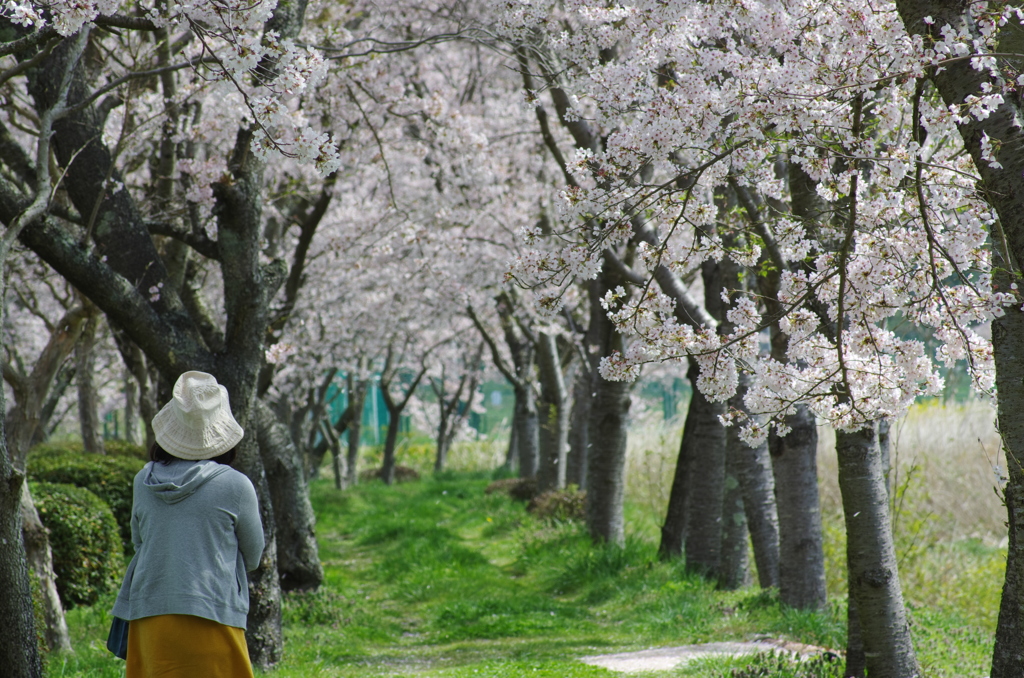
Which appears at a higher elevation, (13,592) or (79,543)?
(13,592)

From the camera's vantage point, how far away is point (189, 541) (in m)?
3.33

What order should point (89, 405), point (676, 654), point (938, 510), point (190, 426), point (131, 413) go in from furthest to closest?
1. point (131, 413)
2. point (89, 405)
3. point (938, 510)
4. point (676, 654)
5. point (190, 426)

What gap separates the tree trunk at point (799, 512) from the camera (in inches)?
243

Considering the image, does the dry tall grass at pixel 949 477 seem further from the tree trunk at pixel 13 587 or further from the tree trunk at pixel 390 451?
the tree trunk at pixel 390 451

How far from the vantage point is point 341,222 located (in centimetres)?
1443

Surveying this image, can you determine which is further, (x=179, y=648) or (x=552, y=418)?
(x=552, y=418)

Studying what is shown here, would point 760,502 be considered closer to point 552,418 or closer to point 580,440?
point 552,418

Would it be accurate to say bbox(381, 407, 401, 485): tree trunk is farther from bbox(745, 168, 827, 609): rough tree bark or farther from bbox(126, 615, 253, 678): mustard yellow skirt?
bbox(126, 615, 253, 678): mustard yellow skirt

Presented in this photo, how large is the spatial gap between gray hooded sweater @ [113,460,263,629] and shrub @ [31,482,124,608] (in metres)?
4.64

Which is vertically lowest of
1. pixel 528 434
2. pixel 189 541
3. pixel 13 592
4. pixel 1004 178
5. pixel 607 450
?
pixel 13 592

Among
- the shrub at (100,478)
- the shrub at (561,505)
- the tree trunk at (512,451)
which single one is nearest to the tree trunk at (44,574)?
the shrub at (100,478)

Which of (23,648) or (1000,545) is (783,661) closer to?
(23,648)

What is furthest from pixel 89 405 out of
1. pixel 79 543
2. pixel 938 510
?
pixel 938 510

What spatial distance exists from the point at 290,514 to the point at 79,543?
5.97 ft
